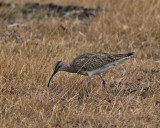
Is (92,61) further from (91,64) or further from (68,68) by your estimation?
(68,68)

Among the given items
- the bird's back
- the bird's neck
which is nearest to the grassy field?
the bird's neck

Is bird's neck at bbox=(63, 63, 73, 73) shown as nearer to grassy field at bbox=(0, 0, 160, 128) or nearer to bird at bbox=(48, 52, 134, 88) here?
bird at bbox=(48, 52, 134, 88)

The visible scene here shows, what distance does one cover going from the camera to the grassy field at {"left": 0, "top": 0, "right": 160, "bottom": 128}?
606 centimetres

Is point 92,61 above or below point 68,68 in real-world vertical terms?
above

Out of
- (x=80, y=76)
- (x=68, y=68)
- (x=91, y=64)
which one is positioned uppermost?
(x=91, y=64)

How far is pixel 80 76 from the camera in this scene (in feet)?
26.3

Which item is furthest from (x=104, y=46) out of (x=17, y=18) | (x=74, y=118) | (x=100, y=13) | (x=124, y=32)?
(x=74, y=118)

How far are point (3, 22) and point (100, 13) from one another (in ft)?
9.70

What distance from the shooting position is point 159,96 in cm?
696

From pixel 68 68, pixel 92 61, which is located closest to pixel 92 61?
pixel 92 61

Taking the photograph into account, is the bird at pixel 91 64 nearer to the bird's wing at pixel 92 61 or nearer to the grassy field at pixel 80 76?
the bird's wing at pixel 92 61

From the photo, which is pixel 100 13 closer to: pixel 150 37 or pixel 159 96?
pixel 150 37

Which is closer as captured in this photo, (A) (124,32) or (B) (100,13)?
(A) (124,32)

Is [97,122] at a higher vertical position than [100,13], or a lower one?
lower
